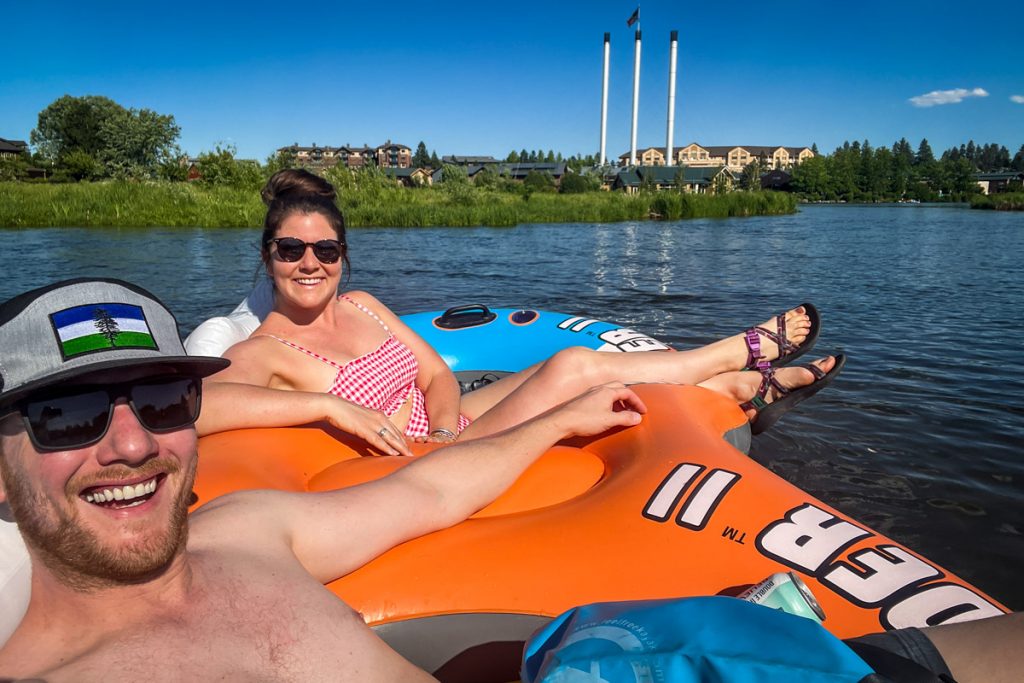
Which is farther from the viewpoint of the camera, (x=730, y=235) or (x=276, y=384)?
(x=730, y=235)

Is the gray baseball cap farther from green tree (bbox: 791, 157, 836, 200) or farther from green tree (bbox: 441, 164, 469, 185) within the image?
green tree (bbox: 791, 157, 836, 200)

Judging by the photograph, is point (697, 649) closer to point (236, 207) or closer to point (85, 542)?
point (85, 542)

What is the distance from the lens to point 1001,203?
37594mm

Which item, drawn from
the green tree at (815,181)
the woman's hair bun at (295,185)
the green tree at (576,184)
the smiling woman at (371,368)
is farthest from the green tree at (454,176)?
the green tree at (815,181)

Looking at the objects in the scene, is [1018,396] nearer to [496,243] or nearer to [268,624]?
[268,624]

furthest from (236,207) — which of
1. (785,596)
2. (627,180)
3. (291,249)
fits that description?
(627,180)

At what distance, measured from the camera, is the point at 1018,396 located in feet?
14.7

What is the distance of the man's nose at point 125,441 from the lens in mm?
931

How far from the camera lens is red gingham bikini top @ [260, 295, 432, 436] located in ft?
7.75

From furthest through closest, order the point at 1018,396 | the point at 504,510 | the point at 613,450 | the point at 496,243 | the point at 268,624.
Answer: the point at 496,243 → the point at 1018,396 → the point at 613,450 → the point at 504,510 → the point at 268,624

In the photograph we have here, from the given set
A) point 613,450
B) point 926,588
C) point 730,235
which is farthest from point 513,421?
point 730,235

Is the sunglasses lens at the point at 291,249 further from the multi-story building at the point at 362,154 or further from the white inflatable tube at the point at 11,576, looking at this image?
the multi-story building at the point at 362,154

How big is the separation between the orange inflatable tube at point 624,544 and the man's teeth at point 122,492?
22.0 inches

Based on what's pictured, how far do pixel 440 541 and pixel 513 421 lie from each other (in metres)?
0.87
